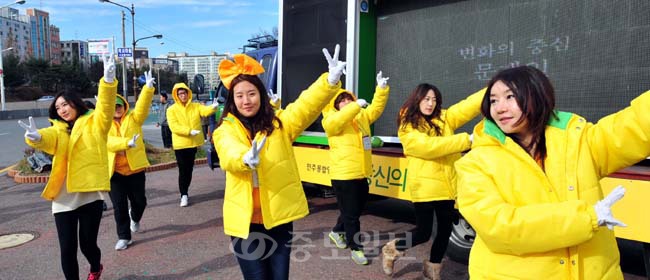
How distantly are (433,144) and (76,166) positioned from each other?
8.75ft

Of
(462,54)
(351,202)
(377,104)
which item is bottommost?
(351,202)

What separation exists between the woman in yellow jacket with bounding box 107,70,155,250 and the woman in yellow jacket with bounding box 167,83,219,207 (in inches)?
53.7

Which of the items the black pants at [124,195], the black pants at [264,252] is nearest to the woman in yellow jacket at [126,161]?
the black pants at [124,195]

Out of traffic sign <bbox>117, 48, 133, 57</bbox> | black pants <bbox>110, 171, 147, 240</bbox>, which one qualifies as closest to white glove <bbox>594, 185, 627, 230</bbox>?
black pants <bbox>110, 171, 147, 240</bbox>

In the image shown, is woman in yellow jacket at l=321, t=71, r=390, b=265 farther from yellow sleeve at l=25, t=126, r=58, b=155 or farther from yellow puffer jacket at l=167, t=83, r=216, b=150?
yellow puffer jacket at l=167, t=83, r=216, b=150

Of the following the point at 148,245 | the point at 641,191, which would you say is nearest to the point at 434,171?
the point at 641,191

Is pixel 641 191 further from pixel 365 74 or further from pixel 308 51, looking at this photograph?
pixel 308 51

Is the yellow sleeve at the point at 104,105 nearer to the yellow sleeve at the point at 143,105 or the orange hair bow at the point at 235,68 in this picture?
the yellow sleeve at the point at 143,105

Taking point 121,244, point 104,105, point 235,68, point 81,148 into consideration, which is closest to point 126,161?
point 121,244

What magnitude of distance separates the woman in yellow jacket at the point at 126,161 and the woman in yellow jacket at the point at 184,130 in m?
1.36

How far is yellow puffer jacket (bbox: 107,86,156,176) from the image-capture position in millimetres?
4688

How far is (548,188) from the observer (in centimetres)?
164

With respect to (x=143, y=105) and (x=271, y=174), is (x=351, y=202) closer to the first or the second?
(x=271, y=174)

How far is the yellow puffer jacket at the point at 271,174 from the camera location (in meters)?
2.42
